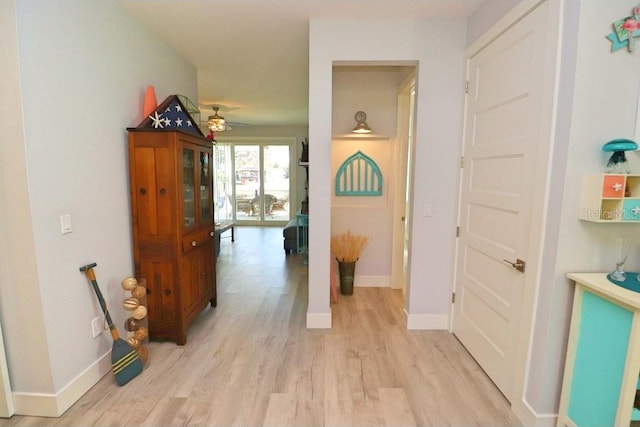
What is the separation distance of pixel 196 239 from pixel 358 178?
1934 millimetres

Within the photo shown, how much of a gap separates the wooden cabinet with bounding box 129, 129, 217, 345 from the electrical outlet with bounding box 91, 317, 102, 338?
39 cm

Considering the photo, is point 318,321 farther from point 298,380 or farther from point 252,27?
point 252,27

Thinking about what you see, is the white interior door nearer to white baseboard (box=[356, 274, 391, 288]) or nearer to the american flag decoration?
white baseboard (box=[356, 274, 391, 288])

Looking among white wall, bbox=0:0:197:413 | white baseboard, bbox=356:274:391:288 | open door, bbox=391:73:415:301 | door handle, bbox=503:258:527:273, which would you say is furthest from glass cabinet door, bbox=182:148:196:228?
door handle, bbox=503:258:527:273

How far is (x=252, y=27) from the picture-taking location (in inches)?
100

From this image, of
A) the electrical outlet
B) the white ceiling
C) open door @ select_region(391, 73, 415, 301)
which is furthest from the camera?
open door @ select_region(391, 73, 415, 301)

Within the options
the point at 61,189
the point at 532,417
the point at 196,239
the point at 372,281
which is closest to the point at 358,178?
the point at 372,281

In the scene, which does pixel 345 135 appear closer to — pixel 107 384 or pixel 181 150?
pixel 181 150

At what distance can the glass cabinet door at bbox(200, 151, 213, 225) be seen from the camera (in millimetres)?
2812

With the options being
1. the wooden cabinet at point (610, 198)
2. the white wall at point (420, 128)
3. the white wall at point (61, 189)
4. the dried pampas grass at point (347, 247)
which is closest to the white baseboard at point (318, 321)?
the white wall at point (420, 128)

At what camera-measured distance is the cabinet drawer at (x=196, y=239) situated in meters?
2.44

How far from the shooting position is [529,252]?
170cm

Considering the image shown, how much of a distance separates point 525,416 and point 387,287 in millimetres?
2110

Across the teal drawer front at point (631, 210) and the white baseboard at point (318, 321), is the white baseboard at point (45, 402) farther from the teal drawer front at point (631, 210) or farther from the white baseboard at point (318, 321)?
the teal drawer front at point (631, 210)
